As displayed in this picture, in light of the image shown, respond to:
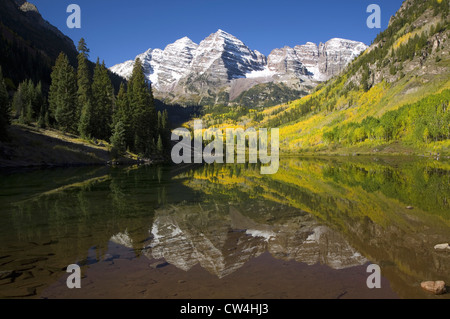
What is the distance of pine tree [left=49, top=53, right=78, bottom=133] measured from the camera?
7306cm

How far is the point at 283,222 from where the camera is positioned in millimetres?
15453

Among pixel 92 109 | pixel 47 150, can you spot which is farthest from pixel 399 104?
pixel 47 150

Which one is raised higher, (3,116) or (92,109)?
(92,109)

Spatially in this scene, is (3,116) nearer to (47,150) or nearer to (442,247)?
(47,150)

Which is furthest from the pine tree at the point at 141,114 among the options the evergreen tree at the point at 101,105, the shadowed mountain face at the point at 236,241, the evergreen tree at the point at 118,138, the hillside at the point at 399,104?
the hillside at the point at 399,104

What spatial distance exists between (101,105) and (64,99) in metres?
10.3

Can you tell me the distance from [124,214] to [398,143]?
115439mm

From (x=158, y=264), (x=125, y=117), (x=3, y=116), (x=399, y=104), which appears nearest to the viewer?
(x=158, y=264)

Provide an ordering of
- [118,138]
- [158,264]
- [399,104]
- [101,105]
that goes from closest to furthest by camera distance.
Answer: [158,264], [118,138], [101,105], [399,104]

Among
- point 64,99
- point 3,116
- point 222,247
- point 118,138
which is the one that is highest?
point 64,99

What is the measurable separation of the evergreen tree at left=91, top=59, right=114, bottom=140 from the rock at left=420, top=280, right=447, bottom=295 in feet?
269

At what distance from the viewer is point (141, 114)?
85562mm

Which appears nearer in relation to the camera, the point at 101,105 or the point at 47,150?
the point at 47,150
